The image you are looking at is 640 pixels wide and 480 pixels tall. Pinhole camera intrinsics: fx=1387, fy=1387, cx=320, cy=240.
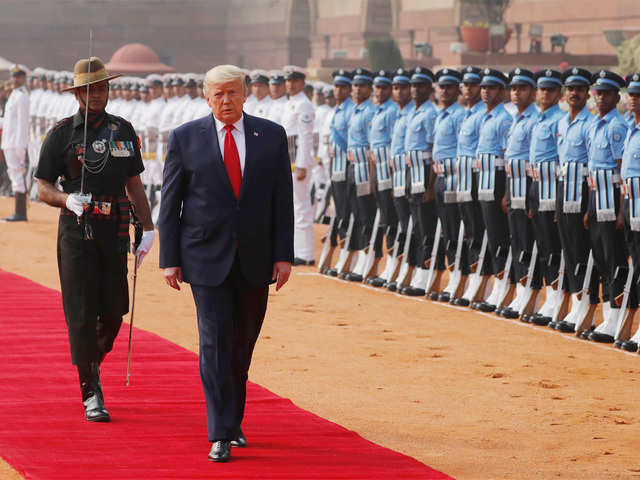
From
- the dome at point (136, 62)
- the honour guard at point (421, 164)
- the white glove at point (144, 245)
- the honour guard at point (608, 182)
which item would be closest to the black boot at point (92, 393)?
the white glove at point (144, 245)

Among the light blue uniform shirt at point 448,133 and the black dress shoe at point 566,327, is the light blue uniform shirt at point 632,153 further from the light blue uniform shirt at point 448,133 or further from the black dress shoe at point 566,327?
the light blue uniform shirt at point 448,133

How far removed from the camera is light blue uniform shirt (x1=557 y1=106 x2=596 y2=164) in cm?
1198

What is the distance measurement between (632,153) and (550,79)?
1.84 metres

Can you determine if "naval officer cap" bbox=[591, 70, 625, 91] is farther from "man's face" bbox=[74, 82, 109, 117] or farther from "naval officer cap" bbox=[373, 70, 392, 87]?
"man's face" bbox=[74, 82, 109, 117]

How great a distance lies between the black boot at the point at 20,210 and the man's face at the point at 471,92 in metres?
11.0

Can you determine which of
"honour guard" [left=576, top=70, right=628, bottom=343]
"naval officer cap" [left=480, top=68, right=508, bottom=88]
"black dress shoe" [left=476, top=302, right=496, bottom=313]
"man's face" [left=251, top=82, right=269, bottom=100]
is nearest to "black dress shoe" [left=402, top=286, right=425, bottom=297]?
"black dress shoe" [left=476, top=302, right=496, bottom=313]

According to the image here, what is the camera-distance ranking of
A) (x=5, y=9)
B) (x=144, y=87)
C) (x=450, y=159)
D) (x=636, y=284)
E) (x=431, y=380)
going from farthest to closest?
(x=5, y=9)
(x=144, y=87)
(x=450, y=159)
(x=636, y=284)
(x=431, y=380)

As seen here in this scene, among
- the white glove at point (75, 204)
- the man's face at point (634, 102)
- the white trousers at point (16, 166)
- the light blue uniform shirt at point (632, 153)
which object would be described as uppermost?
the man's face at point (634, 102)

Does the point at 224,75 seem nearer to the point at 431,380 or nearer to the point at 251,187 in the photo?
the point at 251,187

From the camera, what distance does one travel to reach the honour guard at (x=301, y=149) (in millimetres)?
17641

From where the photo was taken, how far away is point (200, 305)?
7.25 metres

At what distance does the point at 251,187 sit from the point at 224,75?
23.6 inches

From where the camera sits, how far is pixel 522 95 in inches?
515

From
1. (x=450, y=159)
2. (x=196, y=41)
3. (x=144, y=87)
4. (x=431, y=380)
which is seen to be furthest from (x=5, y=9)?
(x=431, y=380)
